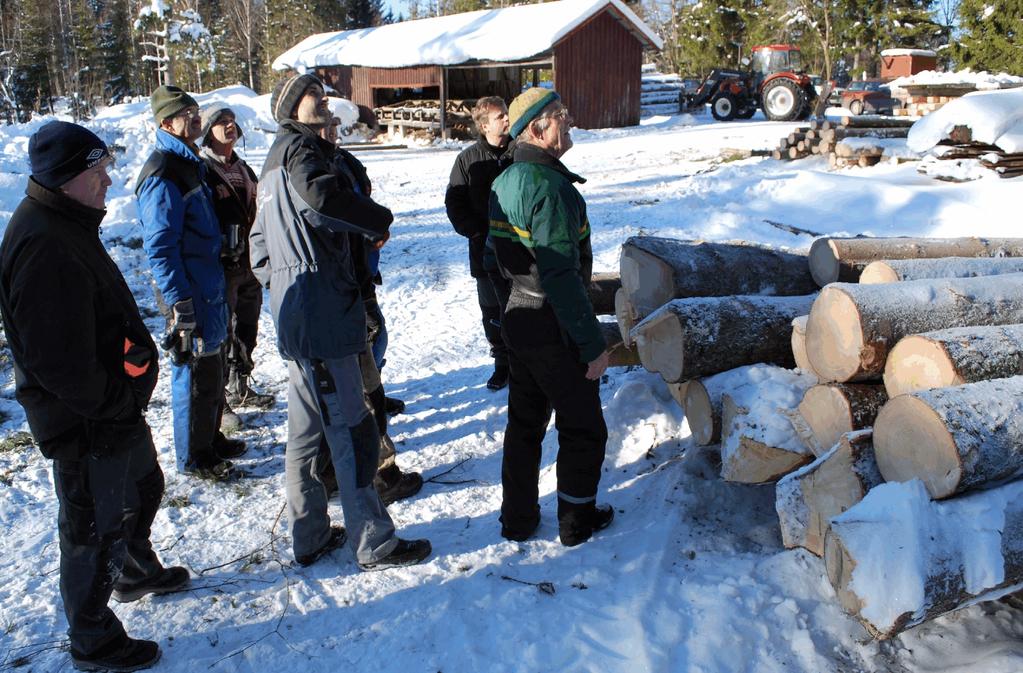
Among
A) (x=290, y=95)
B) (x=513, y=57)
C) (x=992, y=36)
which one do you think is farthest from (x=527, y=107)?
(x=992, y=36)

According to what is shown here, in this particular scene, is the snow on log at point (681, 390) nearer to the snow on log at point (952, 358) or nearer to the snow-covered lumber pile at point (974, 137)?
the snow on log at point (952, 358)

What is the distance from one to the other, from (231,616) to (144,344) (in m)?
1.14

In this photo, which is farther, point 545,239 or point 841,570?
point 545,239

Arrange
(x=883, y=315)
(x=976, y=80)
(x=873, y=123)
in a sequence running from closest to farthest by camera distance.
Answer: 1. (x=883, y=315)
2. (x=873, y=123)
3. (x=976, y=80)

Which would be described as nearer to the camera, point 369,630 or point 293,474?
point 369,630

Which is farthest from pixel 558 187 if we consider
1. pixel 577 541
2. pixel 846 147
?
pixel 846 147

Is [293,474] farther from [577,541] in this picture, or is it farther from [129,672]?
[577,541]

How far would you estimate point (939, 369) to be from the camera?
265 centimetres

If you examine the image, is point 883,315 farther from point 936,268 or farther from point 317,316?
point 317,316

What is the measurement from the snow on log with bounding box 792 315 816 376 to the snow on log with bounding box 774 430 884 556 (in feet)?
1.89

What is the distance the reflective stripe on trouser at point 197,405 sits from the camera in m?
3.76

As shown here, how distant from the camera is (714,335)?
3.30 meters

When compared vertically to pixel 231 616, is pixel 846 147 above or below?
above

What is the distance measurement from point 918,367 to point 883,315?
0.80 ft
